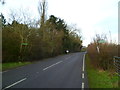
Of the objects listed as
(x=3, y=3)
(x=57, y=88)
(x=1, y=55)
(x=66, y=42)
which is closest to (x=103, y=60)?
(x=57, y=88)

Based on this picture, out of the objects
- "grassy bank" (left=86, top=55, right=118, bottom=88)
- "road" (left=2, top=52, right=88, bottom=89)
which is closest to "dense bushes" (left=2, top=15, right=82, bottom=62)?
"road" (left=2, top=52, right=88, bottom=89)

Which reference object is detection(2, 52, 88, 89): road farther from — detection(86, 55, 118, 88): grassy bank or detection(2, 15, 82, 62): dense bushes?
detection(2, 15, 82, 62): dense bushes

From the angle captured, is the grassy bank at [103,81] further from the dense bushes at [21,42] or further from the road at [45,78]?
the dense bushes at [21,42]

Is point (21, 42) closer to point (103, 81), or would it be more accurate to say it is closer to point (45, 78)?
point (45, 78)

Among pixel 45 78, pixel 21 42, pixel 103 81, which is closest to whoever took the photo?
pixel 103 81

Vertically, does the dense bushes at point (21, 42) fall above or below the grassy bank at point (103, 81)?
above

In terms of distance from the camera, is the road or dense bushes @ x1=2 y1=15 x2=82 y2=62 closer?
the road

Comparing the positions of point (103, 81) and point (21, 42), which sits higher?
point (21, 42)

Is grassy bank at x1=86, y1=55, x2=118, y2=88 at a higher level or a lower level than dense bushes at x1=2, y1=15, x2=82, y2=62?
lower

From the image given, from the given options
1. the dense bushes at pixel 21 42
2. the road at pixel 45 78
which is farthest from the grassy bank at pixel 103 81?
the dense bushes at pixel 21 42

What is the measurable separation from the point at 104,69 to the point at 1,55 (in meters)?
17.0

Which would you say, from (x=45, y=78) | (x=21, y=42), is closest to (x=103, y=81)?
(x=45, y=78)

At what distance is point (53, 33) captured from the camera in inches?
2109

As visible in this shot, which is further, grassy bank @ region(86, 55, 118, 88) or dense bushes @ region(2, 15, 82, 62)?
dense bushes @ region(2, 15, 82, 62)
